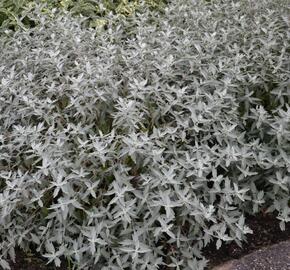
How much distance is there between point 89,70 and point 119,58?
42 centimetres

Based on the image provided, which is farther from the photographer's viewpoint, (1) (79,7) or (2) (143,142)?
(1) (79,7)

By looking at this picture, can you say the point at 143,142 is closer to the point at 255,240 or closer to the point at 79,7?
the point at 255,240

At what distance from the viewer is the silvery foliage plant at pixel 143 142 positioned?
2.64 metres

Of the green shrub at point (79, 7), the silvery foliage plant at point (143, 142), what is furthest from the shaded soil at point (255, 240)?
the green shrub at point (79, 7)

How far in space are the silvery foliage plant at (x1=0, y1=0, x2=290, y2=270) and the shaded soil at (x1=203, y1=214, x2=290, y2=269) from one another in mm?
87

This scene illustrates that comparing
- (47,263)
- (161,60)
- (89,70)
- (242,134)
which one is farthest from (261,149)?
(47,263)

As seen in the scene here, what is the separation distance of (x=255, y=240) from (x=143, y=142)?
87 cm

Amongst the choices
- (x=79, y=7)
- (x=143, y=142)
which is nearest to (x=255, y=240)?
(x=143, y=142)

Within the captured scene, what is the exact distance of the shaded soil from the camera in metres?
2.85

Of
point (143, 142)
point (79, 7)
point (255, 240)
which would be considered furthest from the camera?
point (79, 7)

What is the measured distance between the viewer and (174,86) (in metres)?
3.08

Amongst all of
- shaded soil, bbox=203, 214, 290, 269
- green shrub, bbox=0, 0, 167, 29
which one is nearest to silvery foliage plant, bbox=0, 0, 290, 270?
shaded soil, bbox=203, 214, 290, 269

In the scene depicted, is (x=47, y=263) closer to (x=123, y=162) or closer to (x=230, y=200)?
(x=123, y=162)

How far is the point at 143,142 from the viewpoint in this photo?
269cm
